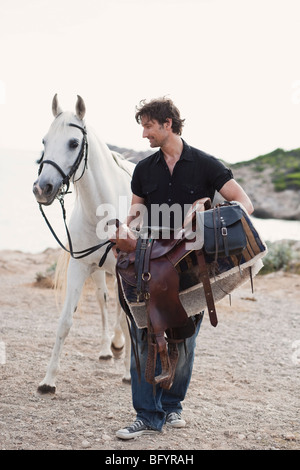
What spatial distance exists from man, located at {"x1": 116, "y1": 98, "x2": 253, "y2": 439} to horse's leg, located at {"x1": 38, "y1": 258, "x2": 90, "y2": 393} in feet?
3.35

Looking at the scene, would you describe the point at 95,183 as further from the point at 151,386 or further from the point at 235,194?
the point at 151,386

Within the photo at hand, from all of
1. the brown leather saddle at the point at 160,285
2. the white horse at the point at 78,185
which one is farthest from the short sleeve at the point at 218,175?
the white horse at the point at 78,185

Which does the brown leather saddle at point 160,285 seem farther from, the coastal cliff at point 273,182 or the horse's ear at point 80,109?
the coastal cliff at point 273,182

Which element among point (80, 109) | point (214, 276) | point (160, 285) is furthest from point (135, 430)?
point (80, 109)

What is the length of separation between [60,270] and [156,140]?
8.31 ft

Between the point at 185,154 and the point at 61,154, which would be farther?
the point at 61,154

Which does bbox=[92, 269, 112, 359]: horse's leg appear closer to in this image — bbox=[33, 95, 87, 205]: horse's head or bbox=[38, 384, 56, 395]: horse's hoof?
bbox=[38, 384, 56, 395]: horse's hoof

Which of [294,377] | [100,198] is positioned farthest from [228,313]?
[100,198]

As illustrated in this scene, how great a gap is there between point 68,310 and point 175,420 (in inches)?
50.9

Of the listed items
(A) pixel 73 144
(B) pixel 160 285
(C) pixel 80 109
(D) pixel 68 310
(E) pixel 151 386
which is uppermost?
(C) pixel 80 109

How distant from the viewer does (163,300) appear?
3.06 metres

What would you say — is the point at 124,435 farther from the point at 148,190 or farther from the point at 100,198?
the point at 100,198

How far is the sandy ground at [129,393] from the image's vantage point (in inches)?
133

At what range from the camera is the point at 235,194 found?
3279 mm
